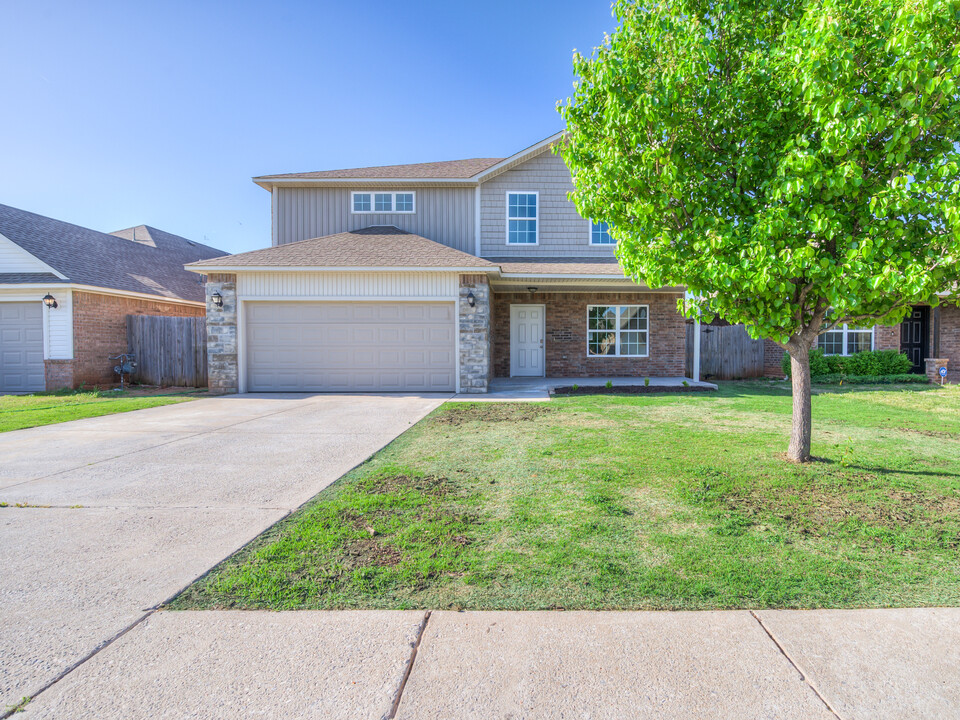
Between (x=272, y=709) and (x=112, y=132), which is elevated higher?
(x=112, y=132)

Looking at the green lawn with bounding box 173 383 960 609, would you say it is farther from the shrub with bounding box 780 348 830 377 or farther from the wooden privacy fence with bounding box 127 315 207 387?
the wooden privacy fence with bounding box 127 315 207 387

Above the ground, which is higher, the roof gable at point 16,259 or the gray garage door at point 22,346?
the roof gable at point 16,259

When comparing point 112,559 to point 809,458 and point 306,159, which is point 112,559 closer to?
point 809,458

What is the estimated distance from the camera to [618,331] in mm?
14414

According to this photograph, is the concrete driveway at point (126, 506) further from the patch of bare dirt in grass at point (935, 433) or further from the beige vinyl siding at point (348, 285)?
the patch of bare dirt in grass at point (935, 433)

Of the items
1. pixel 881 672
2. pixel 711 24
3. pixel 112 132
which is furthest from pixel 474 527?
pixel 112 132

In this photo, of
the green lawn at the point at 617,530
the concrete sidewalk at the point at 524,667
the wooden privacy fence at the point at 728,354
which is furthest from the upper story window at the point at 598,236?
the concrete sidewalk at the point at 524,667

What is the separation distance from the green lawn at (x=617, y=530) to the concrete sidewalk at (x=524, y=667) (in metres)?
0.16

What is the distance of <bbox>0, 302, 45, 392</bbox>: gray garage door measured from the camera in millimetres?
12516

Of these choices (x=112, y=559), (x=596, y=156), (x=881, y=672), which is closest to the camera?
(x=881, y=672)

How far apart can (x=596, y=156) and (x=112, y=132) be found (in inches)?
543

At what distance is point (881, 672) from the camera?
202 cm

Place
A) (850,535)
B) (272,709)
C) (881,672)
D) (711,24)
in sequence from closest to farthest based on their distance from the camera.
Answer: (272,709) → (881,672) → (850,535) → (711,24)

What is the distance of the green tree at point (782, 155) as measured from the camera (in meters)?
3.66
